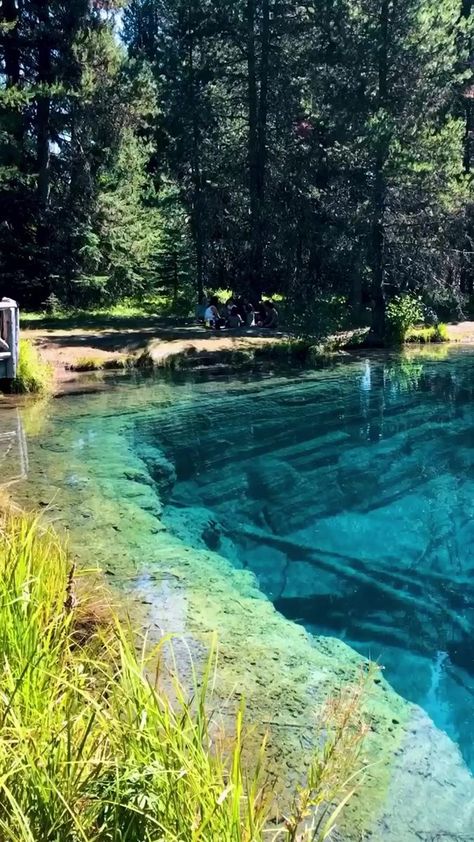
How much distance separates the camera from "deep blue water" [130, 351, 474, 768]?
5.53 meters

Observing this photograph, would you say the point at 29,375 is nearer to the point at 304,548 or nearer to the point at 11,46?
the point at 304,548

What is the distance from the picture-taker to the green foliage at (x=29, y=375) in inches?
543

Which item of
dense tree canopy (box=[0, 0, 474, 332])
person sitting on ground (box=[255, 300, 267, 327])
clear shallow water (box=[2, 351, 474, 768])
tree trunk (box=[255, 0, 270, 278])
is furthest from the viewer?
tree trunk (box=[255, 0, 270, 278])

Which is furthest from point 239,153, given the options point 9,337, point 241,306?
point 9,337

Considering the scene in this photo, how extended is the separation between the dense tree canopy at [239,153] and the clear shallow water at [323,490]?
25.6 feet

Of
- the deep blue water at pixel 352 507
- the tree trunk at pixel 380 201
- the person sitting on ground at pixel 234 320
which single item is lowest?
the deep blue water at pixel 352 507

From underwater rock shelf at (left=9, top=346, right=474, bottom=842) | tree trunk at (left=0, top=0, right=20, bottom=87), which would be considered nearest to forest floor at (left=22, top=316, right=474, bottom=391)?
underwater rock shelf at (left=9, top=346, right=474, bottom=842)

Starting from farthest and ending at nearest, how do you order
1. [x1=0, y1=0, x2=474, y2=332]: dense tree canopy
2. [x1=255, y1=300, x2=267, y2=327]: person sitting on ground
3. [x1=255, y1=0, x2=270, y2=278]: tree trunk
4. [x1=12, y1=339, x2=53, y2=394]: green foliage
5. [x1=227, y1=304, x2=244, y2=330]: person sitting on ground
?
[x1=255, y1=0, x2=270, y2=278]: tree trunk, [x1=255, y1=300, x2=267, y2=327]: person sitting on ground, [x1=227, y1=304, x2=244, y2=330]: person sitting on ground, [x1=0, y1=0, x2=474, y2=332]: dense tree canopy, [x1=12, y1=339, x2=53, y2=394]: green foliage

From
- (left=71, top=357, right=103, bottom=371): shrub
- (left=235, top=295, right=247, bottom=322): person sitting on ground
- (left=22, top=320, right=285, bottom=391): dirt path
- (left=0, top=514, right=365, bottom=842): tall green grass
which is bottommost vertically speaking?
(left=0, top=514, right=365, bottom=842): tall green grass

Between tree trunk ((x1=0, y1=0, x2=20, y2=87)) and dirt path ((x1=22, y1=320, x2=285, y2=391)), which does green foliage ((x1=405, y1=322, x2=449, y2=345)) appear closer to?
dirt path ((x1=22, y1=320, x2=285, y2=391))

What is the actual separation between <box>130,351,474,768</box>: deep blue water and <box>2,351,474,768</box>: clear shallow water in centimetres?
2

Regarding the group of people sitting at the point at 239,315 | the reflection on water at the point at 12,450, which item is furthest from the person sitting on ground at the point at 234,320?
the reflection on water at the point at 12,450

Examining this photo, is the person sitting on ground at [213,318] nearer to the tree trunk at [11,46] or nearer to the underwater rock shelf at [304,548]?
the underwater rock shelf at [304,548]

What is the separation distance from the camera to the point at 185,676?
14.1 feet
